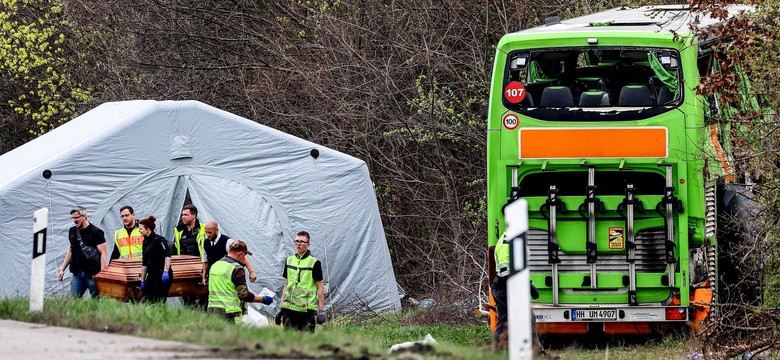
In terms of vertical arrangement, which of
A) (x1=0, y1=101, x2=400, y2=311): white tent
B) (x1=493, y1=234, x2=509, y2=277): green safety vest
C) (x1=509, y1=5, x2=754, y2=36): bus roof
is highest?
(x1=509, y1=5, x2=754, y2=36): bus roof

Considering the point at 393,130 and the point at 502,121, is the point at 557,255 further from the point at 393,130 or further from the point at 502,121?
the point at 393,130

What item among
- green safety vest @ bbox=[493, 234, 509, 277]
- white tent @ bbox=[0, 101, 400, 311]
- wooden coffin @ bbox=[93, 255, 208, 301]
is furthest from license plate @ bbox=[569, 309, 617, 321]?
white tent @ bbox=[0, 101, 400, 311]

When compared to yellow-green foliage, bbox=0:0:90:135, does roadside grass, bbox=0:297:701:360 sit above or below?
below

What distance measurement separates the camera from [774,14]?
11453 millimetres

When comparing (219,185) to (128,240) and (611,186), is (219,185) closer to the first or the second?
(128,240)

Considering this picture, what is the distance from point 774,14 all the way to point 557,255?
140 inches

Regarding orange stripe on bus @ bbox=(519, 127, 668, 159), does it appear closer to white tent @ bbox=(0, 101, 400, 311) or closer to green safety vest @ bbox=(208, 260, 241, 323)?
green safety vest @ bbox=(208, 260, 241, 323)

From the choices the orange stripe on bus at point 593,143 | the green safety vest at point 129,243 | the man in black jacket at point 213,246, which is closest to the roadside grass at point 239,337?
the orange stripe on bus at point 593,143

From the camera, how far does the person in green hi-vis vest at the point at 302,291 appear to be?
42.2ft

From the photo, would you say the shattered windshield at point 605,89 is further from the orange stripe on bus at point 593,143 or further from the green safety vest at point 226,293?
the green safety vest at point 226,293

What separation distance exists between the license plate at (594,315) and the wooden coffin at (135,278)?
4506mm

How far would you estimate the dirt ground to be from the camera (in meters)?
7.32

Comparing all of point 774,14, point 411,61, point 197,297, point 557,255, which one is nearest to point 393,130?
point 411,61

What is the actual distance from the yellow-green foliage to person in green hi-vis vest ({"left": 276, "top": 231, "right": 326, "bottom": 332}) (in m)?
16.6
